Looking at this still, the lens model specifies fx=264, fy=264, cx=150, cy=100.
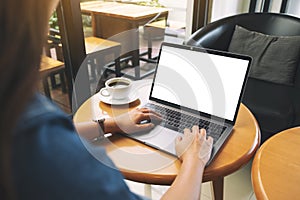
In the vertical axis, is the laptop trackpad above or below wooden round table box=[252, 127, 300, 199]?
above

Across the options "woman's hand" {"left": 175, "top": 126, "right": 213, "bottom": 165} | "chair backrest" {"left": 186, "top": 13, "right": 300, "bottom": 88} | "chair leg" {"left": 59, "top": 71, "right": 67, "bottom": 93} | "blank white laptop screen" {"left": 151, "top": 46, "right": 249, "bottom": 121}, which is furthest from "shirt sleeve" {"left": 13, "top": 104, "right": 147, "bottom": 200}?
"chair backrest" {"left": 186, "top": 13, "right": 300, "bottom": 88}

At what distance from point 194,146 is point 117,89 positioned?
17.5 inches

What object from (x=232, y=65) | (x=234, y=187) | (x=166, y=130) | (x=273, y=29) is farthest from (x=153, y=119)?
(x=273, y=29)

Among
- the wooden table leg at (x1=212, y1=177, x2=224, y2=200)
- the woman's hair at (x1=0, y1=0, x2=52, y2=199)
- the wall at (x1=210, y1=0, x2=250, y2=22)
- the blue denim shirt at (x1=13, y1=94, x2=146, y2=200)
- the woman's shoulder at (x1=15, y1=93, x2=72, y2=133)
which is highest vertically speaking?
the woman's hair at (x1=0, y1=0, x2=52, y2=199)

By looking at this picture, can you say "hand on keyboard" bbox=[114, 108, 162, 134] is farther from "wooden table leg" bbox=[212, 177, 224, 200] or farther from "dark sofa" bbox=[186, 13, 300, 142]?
"dark sofa" bbox=[186, 13, 300, 142]

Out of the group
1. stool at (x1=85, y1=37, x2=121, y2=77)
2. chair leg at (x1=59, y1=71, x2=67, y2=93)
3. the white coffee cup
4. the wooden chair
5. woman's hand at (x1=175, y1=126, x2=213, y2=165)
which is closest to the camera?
woman's hand at (x1=175, y1=126, x2=213, y2=165)

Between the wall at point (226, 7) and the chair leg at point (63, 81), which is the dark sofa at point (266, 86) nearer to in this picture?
the wall at point (226, 7)

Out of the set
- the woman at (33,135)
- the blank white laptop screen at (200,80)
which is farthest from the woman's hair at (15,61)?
the blank white laptop screen at (200,80)

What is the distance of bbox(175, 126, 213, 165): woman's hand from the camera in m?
0.80

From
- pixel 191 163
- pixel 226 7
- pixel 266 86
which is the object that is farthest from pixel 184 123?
pixel 226 7

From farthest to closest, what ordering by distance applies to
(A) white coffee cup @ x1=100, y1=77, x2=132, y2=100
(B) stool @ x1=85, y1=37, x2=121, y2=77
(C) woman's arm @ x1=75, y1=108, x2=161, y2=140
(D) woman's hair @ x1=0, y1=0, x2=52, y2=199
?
1. (B) stool @ x1=85, y1=37, x2=121, y2=77
2. (A) white coffee cup @ x1=100, y1=77, x2=132, y2=100
3. (C) woman's arm @ x1=75, y1=108, x2=161, y2=140
4. (D) woman's hair @ x1=0, y1=0, x2=52, y2=199

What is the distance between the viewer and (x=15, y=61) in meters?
0.31

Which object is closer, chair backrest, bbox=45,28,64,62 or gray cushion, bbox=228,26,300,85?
chair backrest, bbox=45,28,64,62

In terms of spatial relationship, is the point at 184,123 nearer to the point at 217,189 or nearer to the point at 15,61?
the point at 217,189
